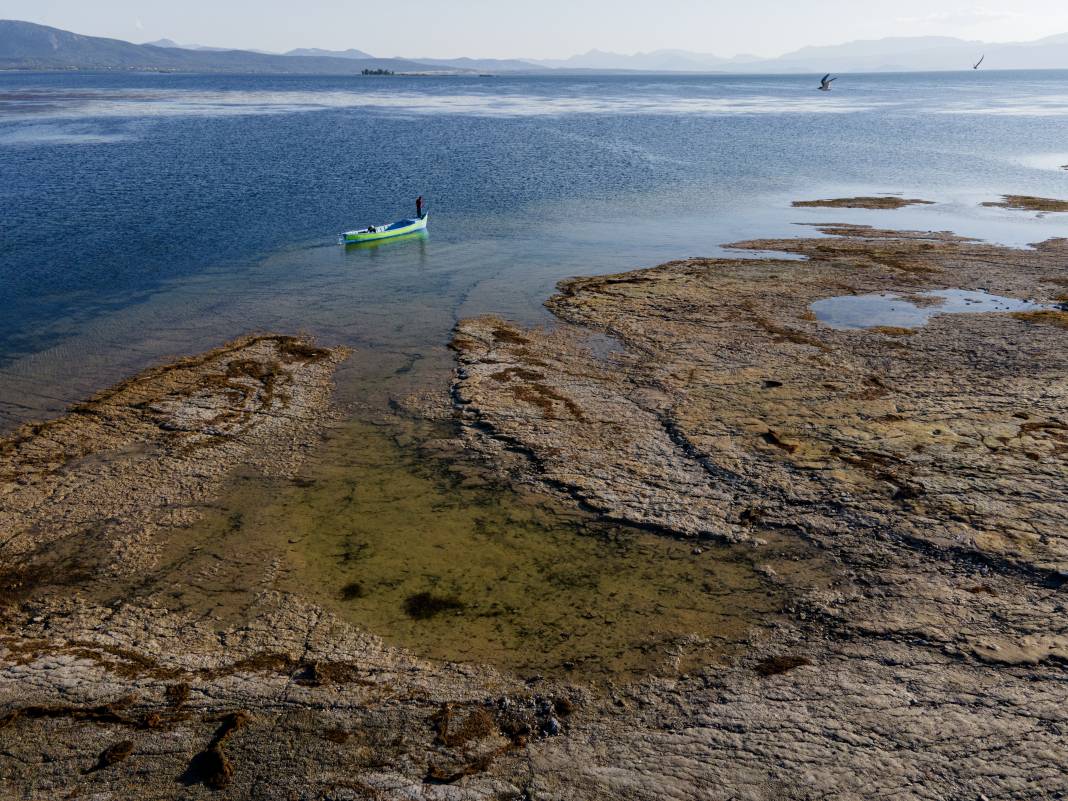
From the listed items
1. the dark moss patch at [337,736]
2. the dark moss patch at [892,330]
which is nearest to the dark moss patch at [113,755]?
the dark moss patch at [337,736]

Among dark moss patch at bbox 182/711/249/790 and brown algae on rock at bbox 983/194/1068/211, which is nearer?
dark moss patch at bbox 182/711/249/790

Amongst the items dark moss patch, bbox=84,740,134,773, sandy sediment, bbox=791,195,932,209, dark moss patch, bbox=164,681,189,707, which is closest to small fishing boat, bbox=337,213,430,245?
sandy sediment, bbox=791,195,932,209

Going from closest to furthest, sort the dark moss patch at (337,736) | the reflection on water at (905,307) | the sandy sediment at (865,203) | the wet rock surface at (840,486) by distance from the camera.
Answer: the wet rock surface at (840,486) → the dark moss patch at (337,736) → the reflection on water at (905,307) → the sandy sediment at (865,203)

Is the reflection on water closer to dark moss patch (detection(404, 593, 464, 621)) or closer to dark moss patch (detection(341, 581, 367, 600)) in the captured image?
dark moss patch (detection(404, 593, 464, 621))

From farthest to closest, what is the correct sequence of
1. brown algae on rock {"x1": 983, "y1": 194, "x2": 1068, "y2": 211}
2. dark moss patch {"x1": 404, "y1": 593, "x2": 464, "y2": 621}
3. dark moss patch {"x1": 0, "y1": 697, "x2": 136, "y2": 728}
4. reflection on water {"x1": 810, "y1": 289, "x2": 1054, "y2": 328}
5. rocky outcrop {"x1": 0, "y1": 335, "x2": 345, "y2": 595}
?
1. brown algae on rock {"x1": 983, "y1": 194, "x2": 1068, "y2": 211}
2. reflection on water {"x1": 810, "y1": 289, "x2": 1054, "y2": 328}
3. rocky outcrop {"x1": 0, "y1": 335, "x2": 345, "y2": 595}
4. dark moss patch {"x1": 404, "y1": 593, "x2": 464, "y2": 621}
5. dark moss patch {"x1": 0, "y1": 697, "x2": 136, "y2": 728}

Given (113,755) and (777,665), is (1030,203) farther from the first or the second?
(113,755)

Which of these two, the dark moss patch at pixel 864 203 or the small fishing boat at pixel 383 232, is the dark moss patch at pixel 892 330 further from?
the dark moss patch at pixel 864 203

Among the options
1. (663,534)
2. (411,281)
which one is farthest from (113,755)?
(411,281)

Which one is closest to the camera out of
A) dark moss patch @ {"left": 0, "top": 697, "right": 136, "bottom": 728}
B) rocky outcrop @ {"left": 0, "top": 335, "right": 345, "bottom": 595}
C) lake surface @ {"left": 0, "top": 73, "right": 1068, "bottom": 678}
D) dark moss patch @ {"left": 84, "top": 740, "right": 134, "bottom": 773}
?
dark moss patch @ {"left": 84, "top": 740, "right": 134, "bottom": 773}

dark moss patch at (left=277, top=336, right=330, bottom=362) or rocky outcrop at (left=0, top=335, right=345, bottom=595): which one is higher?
dark moss patch at (left=277, top=336, right=330, bottom=362)
